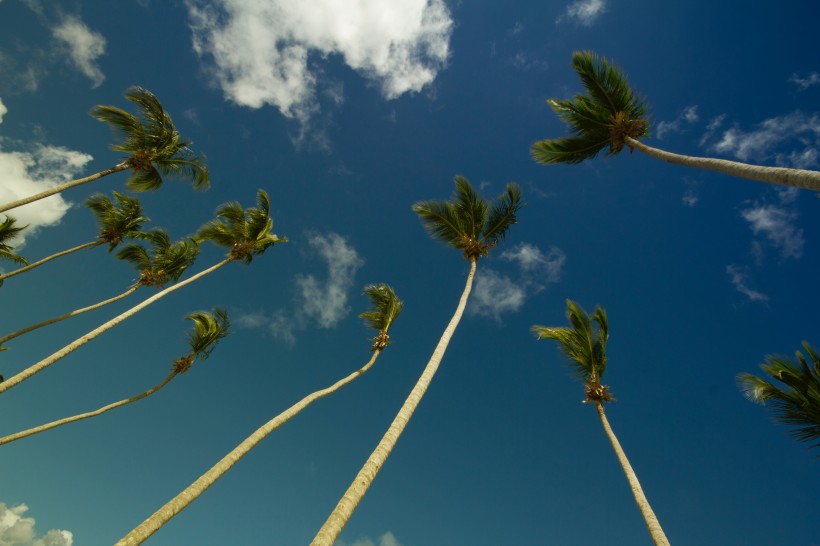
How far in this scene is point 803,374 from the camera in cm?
862

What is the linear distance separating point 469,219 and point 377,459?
9.90 m

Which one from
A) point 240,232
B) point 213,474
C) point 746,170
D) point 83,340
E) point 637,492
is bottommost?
point 213,474

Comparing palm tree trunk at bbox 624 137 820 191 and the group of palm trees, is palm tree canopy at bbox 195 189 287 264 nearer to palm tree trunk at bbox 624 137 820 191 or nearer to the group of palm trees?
the group of palm trees

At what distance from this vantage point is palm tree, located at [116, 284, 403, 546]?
22.1 feet

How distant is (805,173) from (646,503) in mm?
7807

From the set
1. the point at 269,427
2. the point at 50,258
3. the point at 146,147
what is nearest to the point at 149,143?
the point at 146,147

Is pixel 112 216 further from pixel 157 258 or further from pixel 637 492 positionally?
pixel 637 492

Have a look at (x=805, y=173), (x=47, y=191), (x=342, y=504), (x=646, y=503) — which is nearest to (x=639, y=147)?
(x=805, y=173)

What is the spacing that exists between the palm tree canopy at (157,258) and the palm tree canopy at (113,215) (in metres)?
0.69

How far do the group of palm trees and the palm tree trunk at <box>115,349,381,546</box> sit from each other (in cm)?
2

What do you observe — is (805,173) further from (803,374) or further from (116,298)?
(116,298)

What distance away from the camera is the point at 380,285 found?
49.2ft

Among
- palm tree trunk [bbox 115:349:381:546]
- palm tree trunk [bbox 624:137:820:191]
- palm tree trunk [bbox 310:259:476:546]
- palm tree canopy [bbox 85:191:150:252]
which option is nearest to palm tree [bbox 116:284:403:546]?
palm tree trunk [bbox 115:349:381:546]

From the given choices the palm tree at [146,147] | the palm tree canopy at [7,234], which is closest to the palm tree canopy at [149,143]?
the palm tree at [146,147]
